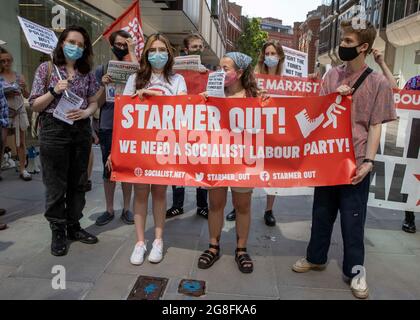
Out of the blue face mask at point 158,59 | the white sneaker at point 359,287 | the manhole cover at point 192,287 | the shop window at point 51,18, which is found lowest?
the manhole cover at point 192,287

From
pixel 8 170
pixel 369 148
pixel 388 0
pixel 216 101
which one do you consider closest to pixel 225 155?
pixel 216 101

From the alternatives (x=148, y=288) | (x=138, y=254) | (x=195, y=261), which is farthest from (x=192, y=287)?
(x=138, y=254)

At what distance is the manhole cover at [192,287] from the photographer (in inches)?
113

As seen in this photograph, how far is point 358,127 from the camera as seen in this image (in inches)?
114

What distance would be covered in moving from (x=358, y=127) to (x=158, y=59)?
1.68 metres

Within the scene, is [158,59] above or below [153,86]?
above

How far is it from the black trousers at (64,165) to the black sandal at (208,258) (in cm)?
130

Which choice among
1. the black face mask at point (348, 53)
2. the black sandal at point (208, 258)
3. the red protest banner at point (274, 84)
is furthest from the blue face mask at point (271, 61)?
the black sandal at point (208, 258)

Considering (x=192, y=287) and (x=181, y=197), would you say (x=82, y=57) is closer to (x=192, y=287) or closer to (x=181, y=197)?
(x=181, y=197)

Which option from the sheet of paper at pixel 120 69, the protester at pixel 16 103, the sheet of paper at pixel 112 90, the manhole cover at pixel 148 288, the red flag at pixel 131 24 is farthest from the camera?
the protester at pixel 16 103

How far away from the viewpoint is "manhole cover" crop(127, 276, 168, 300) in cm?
279

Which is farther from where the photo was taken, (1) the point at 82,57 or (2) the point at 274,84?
(2) the point at 274,84

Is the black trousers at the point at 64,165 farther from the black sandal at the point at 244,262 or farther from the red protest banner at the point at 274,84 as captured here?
the black sandal at the point at 244,262

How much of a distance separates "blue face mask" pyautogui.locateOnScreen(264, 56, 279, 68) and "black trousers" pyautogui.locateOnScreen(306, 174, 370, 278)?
1932 mm
